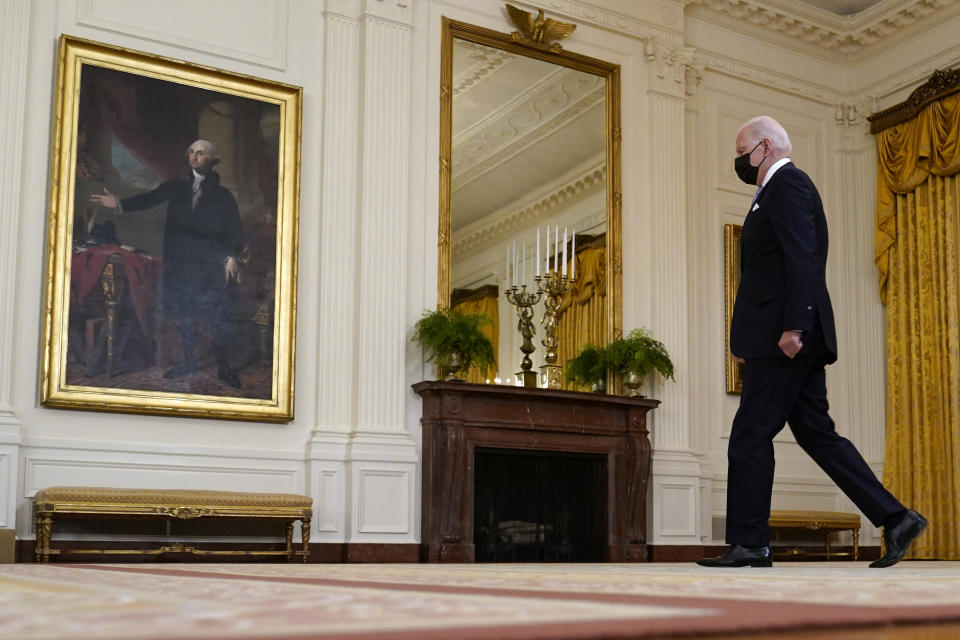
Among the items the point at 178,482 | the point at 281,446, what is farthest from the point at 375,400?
the point at 178,482

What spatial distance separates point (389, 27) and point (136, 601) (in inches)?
221

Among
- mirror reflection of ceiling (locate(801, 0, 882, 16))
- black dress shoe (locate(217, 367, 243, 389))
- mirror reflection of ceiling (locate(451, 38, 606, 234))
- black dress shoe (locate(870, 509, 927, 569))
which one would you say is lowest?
black dress shoe (locate(870, 509, 927, 569))

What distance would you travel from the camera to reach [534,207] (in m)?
7.03

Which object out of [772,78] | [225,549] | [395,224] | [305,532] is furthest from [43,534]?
[772,78]

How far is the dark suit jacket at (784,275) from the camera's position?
3756mm

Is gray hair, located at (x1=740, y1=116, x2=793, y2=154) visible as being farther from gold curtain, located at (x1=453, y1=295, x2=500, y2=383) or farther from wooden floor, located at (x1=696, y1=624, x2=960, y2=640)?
wooden floor, located at (x1=696, y1=624, x2=960, y2=640)

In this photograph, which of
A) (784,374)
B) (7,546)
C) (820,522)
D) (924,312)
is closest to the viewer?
(784,374)

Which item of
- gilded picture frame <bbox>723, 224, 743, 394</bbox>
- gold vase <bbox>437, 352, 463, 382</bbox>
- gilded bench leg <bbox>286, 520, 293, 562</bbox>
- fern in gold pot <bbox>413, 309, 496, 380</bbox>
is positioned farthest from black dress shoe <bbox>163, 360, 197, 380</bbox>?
gilded picture frame <bbox>723, 224, 743, 394</bbox>

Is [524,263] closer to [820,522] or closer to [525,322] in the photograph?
[525,322]

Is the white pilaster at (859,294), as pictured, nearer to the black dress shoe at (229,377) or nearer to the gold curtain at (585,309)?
the gold curtain at (585,309)

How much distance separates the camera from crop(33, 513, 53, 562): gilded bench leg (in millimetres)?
5062

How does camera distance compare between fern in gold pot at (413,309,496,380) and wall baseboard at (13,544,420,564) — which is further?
fern in gold pot at (413,309,496,380)

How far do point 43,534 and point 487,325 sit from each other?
2848mm

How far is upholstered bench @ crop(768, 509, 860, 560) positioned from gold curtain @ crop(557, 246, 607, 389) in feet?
5.42
